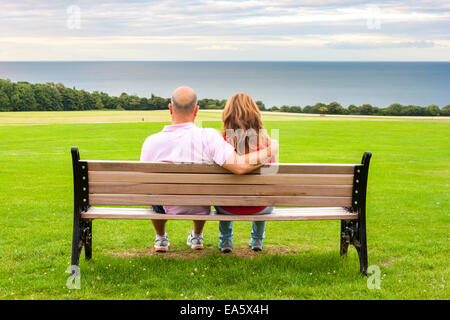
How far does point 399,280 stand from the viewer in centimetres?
450

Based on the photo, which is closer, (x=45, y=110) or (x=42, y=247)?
(x=42, y=247)

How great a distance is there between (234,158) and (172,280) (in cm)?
126

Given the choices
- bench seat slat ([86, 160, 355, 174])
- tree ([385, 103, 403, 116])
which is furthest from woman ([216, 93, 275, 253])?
tree ([385, 103, 403, 116])

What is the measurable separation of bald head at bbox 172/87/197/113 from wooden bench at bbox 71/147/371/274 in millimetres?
660

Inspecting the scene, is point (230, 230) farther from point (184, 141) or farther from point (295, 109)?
point (295, 109)

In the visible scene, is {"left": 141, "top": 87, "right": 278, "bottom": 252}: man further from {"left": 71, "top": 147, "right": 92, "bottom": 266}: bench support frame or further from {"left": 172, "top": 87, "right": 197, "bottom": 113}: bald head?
{"left": 71, "top": 147, "right": 92, "bottom": 266}: bench support frame

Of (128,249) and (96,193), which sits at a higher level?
(96,193)

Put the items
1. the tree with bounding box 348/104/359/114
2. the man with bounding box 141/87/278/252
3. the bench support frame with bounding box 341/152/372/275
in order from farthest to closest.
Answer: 1. the tree with bounding box 348/104/359/114
2. the man with bounding box 141/87/278/252
3. the bench support frame with bounding box 341/152/372/275

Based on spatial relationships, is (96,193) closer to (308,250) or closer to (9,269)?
(9,269)

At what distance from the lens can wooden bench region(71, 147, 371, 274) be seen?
4.50 metres

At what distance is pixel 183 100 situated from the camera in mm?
4820

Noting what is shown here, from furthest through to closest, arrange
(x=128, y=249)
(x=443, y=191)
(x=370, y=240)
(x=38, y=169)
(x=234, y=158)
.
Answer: (x=38, y=169) < (x=443, y=191) < (x=370, y=240) < (x=128, y=249) < (x=234, y=158)

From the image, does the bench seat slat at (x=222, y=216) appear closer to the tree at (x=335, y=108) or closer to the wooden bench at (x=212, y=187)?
the wooden bench at (x=212, y=187)

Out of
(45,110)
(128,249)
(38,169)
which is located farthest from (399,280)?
(45,110)
